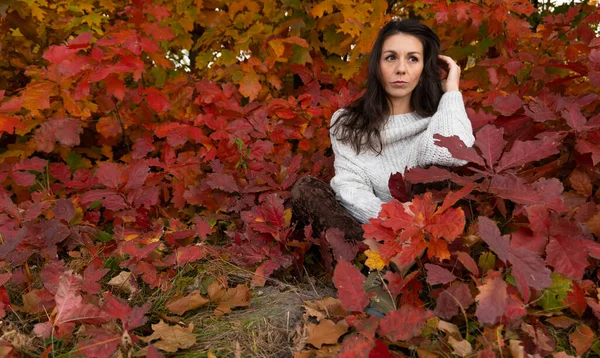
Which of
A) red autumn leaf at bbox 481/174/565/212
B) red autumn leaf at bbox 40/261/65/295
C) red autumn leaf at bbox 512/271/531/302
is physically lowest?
red autumn leaf at bbox 40/261/65/295

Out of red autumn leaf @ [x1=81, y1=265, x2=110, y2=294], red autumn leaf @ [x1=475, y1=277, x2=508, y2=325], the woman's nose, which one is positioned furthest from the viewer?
the woman's nose

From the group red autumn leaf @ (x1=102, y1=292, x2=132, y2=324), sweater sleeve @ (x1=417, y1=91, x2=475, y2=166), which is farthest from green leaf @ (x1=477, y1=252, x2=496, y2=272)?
red autumn leaf @ (x1=102, y1=292, x2=132, y2=324)

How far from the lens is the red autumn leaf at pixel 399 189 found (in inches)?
76.2

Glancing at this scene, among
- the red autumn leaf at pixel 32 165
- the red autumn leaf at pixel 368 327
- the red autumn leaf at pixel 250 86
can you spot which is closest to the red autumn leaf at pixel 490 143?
the red autumn leaf at pixel 368 327

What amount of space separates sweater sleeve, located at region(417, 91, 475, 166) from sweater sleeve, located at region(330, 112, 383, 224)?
265mm

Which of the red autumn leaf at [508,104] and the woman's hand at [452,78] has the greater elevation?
the woman's hand at [452,78]

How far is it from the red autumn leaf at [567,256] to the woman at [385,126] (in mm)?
690

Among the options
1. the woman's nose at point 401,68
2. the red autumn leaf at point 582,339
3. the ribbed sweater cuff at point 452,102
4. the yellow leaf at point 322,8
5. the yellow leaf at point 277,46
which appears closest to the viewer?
the red autumn leaf at point 582,339

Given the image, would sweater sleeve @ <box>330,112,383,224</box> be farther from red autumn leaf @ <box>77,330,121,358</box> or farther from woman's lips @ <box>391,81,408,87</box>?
red autumn leaf @ <box>77,330,121,358</box>

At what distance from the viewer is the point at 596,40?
7.03 feet

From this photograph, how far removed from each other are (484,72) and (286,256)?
1656 millimetres

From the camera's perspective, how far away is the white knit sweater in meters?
2.08

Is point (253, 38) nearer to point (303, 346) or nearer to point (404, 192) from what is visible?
point (404, 192)

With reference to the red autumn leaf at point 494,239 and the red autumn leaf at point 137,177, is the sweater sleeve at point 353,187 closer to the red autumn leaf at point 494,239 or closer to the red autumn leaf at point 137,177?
the red autumn leaf at point 494,239
